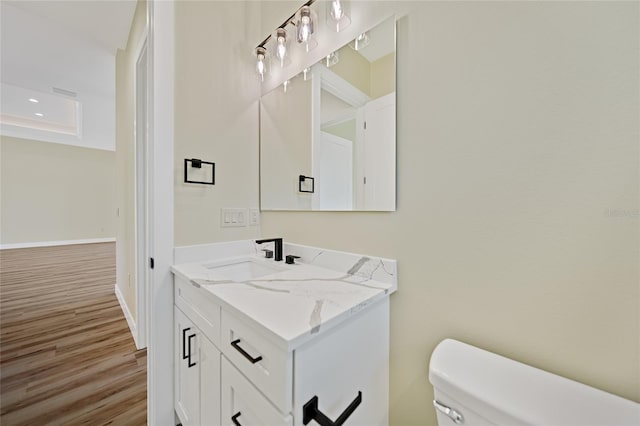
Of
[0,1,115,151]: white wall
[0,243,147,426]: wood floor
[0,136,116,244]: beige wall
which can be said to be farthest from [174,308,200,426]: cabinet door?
[0,136,116,244]: beige wall

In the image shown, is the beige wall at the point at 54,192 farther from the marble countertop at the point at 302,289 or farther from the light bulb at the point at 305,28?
the light bulb at the point at 305,28

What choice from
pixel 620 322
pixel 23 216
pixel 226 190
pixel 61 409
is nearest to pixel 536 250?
pixel 620 322

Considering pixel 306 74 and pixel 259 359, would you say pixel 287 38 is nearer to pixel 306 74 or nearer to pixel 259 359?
pixel 306 74

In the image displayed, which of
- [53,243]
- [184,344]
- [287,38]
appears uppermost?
[287,38]

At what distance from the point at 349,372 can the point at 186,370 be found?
32.9 inches

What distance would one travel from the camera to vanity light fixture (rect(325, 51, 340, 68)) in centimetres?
119

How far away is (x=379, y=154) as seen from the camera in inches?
40.5

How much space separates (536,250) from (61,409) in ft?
7.82

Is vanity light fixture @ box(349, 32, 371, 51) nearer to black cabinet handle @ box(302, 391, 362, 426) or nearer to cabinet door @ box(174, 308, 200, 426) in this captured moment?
black cabinet handle @ box(302, 391, 362, 426)

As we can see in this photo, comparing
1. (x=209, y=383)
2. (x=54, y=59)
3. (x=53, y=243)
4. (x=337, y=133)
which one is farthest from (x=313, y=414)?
(x=53, y=243)

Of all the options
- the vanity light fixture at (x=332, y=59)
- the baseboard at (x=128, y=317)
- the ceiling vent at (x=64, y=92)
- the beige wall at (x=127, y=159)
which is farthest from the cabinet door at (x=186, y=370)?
the ceiling vent at (x=64, y=92)

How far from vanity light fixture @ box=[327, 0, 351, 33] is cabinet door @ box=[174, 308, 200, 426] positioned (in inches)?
60.9

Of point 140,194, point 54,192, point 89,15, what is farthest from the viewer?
point 54,192

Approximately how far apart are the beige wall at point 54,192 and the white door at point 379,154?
8430 millimetres
